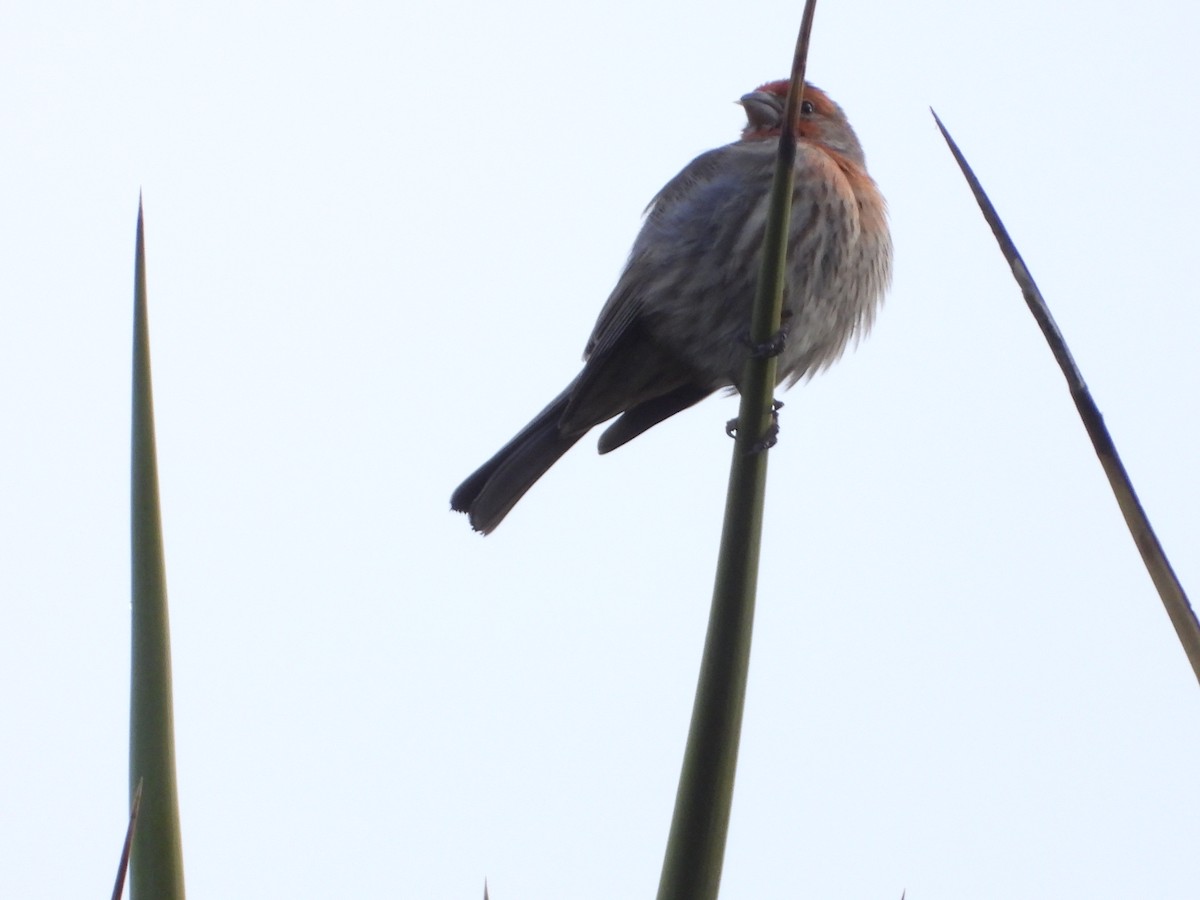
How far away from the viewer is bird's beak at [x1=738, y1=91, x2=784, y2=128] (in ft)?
17.8

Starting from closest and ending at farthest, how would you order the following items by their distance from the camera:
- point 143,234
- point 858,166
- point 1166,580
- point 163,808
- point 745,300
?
point 1166,580 < point 163,808 < point 143,234 < point 745,300 < point 858,166

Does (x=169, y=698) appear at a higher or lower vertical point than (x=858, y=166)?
lower

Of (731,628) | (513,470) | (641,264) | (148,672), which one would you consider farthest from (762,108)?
(148,672)

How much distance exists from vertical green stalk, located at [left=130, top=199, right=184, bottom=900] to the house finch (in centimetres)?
284

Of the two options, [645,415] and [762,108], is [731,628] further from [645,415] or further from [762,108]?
[762,108]

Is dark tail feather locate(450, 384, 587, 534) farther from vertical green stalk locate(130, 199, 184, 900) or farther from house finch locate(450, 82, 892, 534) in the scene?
vertical green stalk locate(130, 199, 184, 900)

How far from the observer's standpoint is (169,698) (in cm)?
160

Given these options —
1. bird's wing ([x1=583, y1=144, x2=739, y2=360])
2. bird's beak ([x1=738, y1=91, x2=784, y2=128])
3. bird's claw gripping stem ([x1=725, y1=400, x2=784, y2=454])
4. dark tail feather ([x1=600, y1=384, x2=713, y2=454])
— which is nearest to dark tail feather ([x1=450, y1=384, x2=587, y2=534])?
dark tail feather ([x1=600, y1=384, x2=713, y2=454])

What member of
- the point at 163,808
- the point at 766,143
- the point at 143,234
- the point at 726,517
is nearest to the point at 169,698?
the point at 163,808

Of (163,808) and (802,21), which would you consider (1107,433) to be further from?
(163,808)

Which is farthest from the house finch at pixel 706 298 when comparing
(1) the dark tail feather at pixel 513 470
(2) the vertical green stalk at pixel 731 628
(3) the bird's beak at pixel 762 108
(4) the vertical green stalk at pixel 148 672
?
(4) the vertical green stalk at pixel 148 672

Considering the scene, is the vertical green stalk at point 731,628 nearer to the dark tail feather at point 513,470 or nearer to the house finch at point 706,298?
the house finch at point 706,298

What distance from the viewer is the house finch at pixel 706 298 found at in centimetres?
448

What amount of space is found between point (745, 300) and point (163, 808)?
322 centimetres
